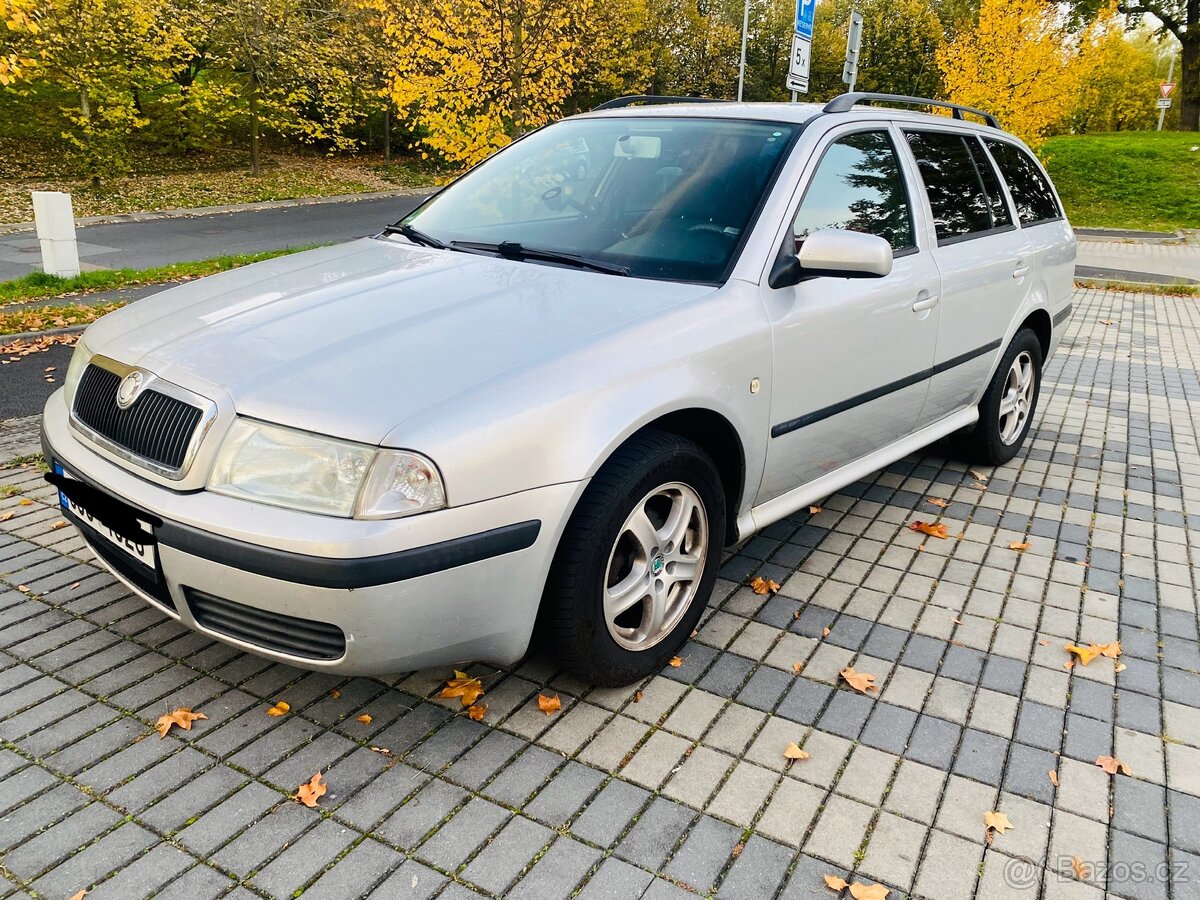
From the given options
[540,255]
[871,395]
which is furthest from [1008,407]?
[540,255]

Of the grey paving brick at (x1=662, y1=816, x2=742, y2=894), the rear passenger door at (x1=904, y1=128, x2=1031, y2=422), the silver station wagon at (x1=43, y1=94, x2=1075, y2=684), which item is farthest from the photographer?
the rear passenger door at (x1=904, y1=128, x2=1031, y2=422)

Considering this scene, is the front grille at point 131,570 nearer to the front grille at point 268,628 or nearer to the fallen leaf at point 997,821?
the front grille at point 268,628

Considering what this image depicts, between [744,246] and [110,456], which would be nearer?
[110,456]

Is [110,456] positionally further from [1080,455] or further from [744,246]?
[1080,455]

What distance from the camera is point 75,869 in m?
2.15

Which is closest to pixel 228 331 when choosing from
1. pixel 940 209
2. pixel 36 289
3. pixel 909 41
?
pixel 940 209

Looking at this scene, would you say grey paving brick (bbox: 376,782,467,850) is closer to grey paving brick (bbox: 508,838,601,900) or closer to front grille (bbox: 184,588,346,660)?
grey paving brick (bbox: 508,838,601,900)

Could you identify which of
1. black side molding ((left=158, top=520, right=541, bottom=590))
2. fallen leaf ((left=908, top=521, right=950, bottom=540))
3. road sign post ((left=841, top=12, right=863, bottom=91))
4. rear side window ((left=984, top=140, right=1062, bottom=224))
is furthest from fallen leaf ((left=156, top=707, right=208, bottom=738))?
road sign post ((left=841, top=12, right=863, bottom=91))

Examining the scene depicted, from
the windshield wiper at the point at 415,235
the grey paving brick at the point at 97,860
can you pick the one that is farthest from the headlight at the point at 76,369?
the grey paving brick at the point at 97,860

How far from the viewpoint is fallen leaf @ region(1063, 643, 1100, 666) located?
Result: 3258 mm

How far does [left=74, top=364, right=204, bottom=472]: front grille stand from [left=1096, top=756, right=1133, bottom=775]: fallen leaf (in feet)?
9.11

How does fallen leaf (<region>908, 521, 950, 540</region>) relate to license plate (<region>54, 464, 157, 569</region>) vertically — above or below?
below

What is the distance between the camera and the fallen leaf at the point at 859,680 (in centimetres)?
303

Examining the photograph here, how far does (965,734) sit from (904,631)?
25.5 inches
